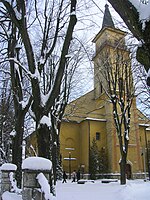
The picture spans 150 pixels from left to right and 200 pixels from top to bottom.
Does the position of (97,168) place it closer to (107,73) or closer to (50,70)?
(107,73)

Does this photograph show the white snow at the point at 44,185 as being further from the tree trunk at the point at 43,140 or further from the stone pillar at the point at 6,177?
the stone pillar at the point at 6,177

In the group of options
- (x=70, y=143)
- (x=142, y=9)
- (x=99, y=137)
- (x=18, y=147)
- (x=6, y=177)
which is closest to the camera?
(x=142, y=9)

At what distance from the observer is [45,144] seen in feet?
28.0

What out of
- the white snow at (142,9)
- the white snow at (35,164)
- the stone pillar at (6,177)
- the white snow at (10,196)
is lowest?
the white snow at (10,196)

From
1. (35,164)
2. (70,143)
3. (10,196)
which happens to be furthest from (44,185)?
(70,143)

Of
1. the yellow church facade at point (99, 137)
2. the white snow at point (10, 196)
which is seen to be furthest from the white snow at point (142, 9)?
the yellow church facade at point (99, 137)

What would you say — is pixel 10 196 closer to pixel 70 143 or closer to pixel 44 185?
pixel 44 185

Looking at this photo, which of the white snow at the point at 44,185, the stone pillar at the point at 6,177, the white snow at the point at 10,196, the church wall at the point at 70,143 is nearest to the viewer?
the white snow at the point at 44,185

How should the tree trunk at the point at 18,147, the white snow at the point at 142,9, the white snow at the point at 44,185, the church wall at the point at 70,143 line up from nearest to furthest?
the white snow at the point at 142,9 → the white snow at the point at 44,185 → the tree trunk at the point at 18,147 → the church wall at the point at 70,143

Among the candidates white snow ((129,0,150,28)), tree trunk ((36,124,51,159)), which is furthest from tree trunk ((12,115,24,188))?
white snow ((129,0,150,28))

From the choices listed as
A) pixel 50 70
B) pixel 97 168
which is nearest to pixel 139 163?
pixel 97 168

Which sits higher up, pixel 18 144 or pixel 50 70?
pixel 50 70

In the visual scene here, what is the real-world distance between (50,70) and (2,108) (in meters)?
6.69

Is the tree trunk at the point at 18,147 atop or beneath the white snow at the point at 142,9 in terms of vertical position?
beneath
